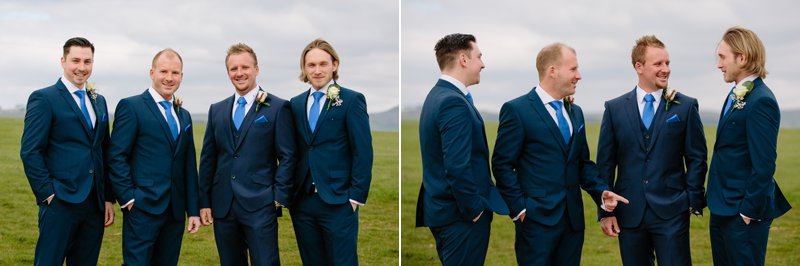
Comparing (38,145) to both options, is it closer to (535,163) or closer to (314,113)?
(314,113)

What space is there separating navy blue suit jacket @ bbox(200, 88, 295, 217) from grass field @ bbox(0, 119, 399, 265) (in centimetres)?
349

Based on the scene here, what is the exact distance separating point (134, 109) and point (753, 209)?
338 cm

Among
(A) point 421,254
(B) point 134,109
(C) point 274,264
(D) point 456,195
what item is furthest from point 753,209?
(A) point 421,254

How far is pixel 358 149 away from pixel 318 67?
519 millimetres

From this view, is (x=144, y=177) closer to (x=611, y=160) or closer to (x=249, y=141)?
(x=249, y=141)

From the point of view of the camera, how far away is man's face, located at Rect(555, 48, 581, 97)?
4676 mm

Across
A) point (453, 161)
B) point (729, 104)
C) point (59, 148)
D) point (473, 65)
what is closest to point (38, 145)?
point (59, 148)

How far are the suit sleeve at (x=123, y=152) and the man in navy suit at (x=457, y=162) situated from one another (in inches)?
65.1

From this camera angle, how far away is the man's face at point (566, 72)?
15.3 ft

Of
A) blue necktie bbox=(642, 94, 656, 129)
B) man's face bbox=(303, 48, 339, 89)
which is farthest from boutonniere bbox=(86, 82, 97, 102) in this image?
blue necktie bbox=(642, 94, 656, 129)

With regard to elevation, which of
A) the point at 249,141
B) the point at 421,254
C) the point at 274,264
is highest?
the point at 249,141

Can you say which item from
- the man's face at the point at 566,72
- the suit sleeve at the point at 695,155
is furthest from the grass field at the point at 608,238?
the man's face at the point at 566,72

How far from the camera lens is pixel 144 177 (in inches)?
193

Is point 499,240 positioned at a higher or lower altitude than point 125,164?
lower
